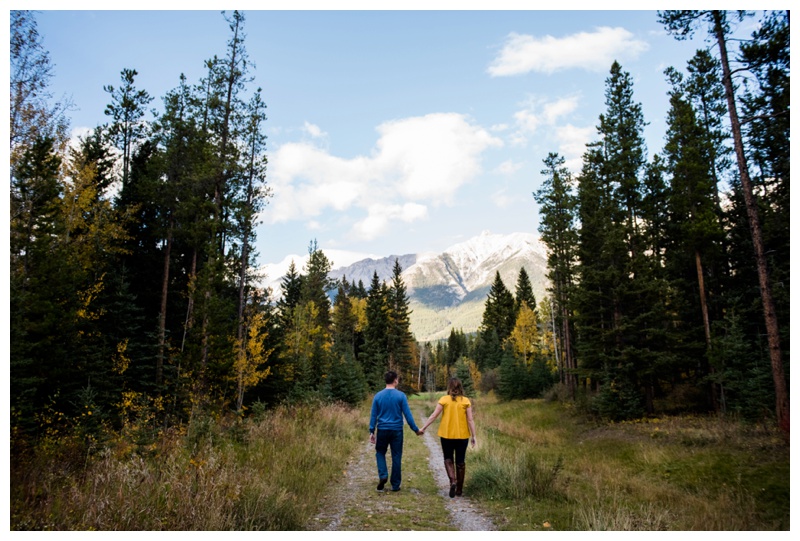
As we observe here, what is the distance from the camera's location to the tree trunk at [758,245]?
10703 mm

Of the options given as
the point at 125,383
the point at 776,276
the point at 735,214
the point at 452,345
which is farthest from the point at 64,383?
the point at 452,345

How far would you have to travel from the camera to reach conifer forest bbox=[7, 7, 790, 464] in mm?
11516

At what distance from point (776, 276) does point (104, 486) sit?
74.2 feet

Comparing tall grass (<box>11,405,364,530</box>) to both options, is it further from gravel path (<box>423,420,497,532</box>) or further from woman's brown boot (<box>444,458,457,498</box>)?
woman's brown boot (<box>444,458,457,498</box>)

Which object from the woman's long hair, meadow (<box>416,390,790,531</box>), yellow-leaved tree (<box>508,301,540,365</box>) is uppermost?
yellow-leaved tree (<box>508,301,540,365</box>)

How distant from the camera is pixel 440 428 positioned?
6.88 meters

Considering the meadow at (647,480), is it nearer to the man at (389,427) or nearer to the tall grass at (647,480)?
the tall grass at (647,480)

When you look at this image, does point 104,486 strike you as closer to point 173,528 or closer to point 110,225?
point 173,528

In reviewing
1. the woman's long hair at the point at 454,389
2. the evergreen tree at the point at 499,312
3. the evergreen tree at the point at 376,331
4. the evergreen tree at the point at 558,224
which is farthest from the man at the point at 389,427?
the evergreen tree at the point at 499,312

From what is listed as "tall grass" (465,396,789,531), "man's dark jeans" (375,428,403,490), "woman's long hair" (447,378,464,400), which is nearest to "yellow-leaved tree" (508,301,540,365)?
"tall grass" (465,396,789,531)

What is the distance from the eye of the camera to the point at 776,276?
16797 mm

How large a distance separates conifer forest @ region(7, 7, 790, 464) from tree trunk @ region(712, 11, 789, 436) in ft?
0.18

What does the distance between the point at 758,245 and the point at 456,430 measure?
409 inches

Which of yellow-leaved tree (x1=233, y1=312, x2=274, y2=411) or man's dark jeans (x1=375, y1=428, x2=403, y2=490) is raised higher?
yellow-leaved tree (x1=233, y1=312, x2=274, y2=411)
